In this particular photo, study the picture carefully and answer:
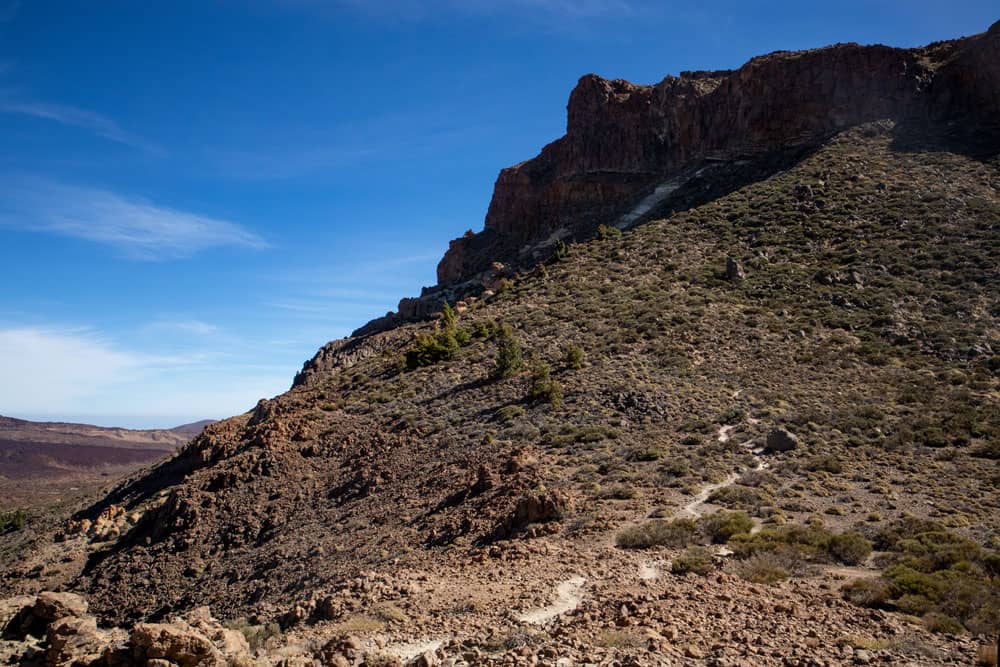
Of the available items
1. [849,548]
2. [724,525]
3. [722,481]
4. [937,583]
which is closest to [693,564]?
[724,525]

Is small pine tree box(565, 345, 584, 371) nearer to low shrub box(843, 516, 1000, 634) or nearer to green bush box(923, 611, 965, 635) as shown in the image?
low shrub box(843, 516, 1000, 634)

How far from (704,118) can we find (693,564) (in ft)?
158

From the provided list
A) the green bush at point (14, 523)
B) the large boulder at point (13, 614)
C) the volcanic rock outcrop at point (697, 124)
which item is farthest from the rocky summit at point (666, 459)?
the green bush at point (14, 523)

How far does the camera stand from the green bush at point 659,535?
1227 cm

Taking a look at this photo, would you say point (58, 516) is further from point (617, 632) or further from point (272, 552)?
point (617, 632)

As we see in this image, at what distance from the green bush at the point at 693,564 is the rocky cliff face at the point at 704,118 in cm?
3840

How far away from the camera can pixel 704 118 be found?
51219mm

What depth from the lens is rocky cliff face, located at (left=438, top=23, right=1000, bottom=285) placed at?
145 ft

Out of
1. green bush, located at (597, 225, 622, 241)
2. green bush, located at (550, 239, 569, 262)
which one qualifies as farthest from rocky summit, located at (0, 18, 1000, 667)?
green bush, located at (550, 239, 569, 262)

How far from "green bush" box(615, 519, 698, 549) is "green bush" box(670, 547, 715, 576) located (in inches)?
34.4

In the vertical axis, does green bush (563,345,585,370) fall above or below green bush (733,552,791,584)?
above

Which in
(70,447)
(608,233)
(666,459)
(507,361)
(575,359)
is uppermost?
(608,233)

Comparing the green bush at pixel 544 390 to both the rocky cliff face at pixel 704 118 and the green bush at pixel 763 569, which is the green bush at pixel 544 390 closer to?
the green bush at pixel 763 569

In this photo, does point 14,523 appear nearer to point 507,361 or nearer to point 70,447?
point 507,361
